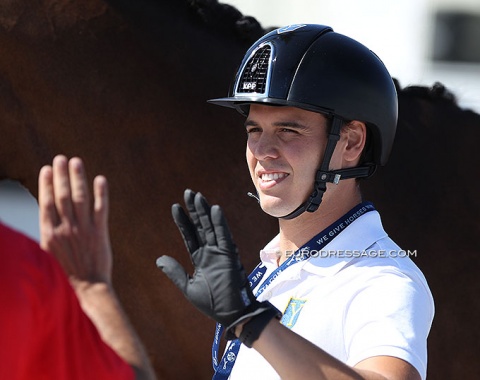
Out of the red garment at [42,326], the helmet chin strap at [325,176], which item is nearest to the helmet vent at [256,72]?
the helmet chin strap at [325,176]

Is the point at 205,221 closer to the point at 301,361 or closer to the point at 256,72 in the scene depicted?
the point at 301,361

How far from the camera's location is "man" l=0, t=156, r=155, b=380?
1.27m

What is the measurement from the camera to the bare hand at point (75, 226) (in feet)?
4.56

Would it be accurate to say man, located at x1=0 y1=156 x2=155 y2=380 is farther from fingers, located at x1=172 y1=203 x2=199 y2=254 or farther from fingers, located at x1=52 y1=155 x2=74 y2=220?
fingers, located at x1=172 y1=203 x2=199 y2=254

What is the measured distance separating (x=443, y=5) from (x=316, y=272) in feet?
17.7

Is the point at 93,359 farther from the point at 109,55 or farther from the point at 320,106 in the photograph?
the point at 109,55

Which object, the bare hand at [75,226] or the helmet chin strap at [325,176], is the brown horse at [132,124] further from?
the bare hand at [75,226]

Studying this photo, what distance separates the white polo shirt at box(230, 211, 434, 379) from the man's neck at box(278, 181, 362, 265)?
84 millimetres

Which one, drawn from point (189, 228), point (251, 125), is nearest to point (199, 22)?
point (251, 125)

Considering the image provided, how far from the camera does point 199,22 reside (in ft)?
10.4

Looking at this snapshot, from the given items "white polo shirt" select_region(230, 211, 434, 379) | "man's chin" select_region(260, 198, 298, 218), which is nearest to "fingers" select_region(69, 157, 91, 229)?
"white polo shirt" select_region(230, 211, 434, 379)

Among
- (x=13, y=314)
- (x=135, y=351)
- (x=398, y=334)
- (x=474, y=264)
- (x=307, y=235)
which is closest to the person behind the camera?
(x=13, y=314)

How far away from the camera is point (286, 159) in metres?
2.15

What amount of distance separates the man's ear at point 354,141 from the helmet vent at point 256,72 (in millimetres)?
238
